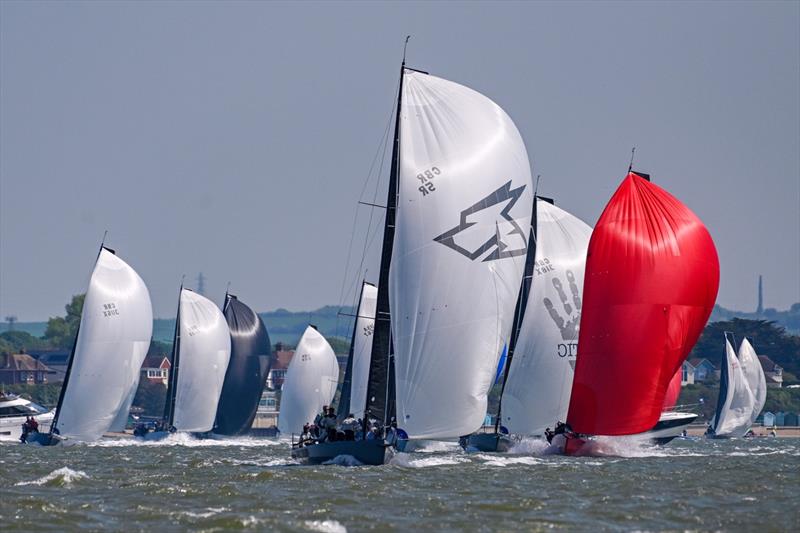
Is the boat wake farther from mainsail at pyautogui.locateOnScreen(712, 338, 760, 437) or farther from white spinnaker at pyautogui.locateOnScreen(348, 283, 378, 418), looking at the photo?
mainsail at pyautogui.locateOnScreen(712, 338, 760, 437)

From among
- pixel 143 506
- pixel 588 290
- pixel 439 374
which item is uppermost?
pixel 588 290

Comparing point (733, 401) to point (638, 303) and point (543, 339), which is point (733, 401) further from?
point (638, 303)

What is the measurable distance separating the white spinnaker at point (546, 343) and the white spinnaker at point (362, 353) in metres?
8.04

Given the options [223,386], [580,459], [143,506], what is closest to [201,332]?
[223,386]

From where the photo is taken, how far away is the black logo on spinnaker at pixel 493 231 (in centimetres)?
3894

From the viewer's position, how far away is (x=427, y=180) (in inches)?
1528

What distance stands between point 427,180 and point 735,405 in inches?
2500

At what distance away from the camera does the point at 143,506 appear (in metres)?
30.0

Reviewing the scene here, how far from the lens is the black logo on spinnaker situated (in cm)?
3894

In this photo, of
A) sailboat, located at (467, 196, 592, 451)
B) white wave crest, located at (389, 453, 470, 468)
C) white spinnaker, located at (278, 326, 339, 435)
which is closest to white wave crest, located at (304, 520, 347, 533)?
white wave crest, located at (389, 453, 470, 468)

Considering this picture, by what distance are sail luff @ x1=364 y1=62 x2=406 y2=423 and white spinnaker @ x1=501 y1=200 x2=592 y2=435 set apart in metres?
16.2

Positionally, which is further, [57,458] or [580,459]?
[57,458]

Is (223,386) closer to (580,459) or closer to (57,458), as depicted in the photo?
(57,458)

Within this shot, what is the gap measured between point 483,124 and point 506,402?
59.7 ft
